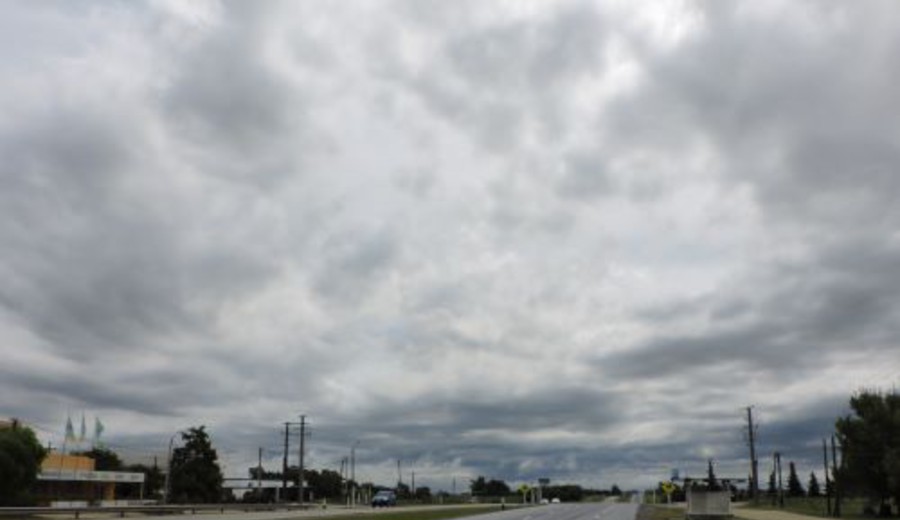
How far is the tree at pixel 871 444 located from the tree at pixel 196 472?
68.7 meters

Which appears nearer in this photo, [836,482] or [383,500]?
[836,482]

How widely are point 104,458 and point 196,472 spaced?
36173 mm

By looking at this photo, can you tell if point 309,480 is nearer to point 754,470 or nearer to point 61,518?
point 754,470

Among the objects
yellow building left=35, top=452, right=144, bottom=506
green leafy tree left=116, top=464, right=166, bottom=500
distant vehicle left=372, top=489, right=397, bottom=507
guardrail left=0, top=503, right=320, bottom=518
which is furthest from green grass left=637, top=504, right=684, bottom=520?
green leafy tree left=116, top=464, right=166, bottom=500

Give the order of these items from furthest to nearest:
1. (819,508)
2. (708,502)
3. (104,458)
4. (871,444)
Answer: (104,458) → (819,508) → (871,444) → (708,502)

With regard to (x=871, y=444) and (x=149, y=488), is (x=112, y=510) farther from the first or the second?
(x=149, y=488)

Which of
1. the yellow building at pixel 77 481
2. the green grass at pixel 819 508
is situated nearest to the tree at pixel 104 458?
the yellow building at pixel 77 481

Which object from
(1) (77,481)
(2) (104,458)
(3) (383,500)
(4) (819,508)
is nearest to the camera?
(4) (819,508)

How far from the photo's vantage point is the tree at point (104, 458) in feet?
447

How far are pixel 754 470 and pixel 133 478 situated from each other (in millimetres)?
73545

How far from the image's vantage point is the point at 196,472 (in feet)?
362

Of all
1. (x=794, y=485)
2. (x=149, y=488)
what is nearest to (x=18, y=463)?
(x=149, y=488)

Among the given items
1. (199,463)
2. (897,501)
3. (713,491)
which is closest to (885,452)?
(897,501)

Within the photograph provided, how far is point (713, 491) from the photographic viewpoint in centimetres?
6216
